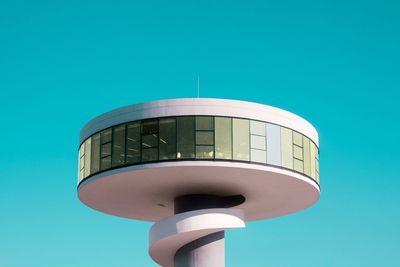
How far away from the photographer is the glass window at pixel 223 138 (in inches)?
1779

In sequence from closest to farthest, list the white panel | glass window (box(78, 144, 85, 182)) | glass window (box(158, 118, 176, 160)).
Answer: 1. glass window (box(158, 118, 176, 160))
2. the white panel
3. glass window (box(78, 144, 85, 182))

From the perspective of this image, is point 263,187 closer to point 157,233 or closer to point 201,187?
point 201,187

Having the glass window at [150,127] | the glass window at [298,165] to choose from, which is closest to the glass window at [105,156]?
the glass window at [150,127]

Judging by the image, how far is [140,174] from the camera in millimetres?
46125

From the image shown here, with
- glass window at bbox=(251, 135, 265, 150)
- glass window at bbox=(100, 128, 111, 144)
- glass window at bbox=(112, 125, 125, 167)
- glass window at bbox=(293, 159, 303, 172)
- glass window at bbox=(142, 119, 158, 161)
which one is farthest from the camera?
glass window at bbox=(293, 159, 303, 172)

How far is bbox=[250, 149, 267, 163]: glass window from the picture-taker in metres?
45.7

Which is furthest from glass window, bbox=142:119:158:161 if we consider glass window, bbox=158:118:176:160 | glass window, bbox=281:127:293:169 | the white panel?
glass window, bbox=281:127:293:169

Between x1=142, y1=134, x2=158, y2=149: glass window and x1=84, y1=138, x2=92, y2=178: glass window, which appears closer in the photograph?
x1=142, y1=134, x2=158, y2=149: glass window

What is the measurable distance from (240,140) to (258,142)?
1145 millimetres

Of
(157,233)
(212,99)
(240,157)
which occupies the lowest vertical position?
(157,233)

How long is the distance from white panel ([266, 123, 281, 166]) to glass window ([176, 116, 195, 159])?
4453mm

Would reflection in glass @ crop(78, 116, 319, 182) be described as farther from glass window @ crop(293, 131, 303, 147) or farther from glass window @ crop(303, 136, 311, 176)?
glass window @ crop(303, 136, 311, 176)

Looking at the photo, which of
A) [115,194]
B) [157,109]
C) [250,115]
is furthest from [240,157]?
[115,194]

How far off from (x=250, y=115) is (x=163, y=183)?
22.1ft
